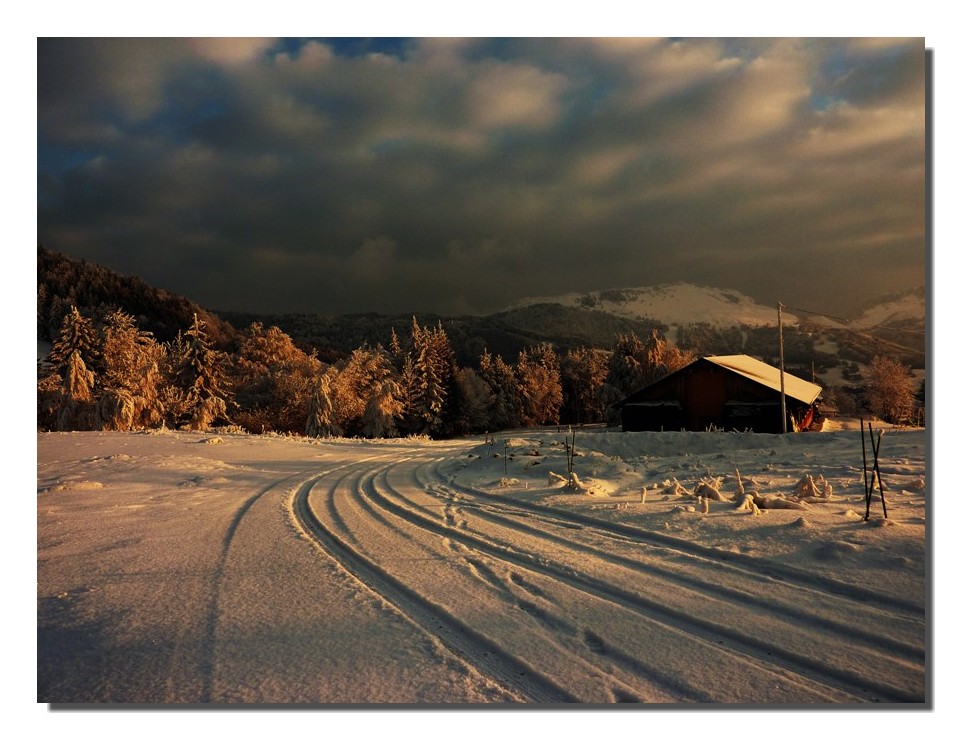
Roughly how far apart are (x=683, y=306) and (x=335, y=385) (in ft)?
110

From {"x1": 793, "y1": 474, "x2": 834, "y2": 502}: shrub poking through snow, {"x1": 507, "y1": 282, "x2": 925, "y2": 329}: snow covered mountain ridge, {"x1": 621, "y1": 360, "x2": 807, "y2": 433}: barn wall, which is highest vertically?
{"x1": 507, "y1": 282, "x2": 925, "y2": 329}: snow covered mountain ridge

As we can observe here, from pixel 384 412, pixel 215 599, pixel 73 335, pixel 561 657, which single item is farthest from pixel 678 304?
pixel 384 412

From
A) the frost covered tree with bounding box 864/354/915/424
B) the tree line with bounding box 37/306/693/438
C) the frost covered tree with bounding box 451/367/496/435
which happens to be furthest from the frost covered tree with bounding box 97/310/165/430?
the frost covered tree with bounding box 864/354/915/424

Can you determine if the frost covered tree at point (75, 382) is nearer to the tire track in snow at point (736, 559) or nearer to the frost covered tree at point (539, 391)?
the tire track in snow at point (736, 559)

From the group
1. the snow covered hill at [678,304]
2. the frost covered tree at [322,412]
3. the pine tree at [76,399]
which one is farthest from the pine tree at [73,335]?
the frost covered tree at [322,412]

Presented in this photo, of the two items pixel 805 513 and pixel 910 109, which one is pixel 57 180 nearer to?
pixel 910 109

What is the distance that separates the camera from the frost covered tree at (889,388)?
5879 mm

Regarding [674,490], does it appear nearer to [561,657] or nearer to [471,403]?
[561,657]

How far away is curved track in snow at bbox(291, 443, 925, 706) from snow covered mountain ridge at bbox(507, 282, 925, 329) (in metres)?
3.46

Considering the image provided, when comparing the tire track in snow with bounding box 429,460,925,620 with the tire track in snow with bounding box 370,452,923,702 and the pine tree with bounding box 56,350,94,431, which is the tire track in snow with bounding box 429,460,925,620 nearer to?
the tire track in snow with bounding box 370,452,923,702

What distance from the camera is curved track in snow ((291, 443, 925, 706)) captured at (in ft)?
11.2

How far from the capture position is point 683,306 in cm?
893

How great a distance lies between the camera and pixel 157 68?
615 cm

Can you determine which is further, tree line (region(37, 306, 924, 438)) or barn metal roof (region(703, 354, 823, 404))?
tree line (region(37, 306, 924, 438))
